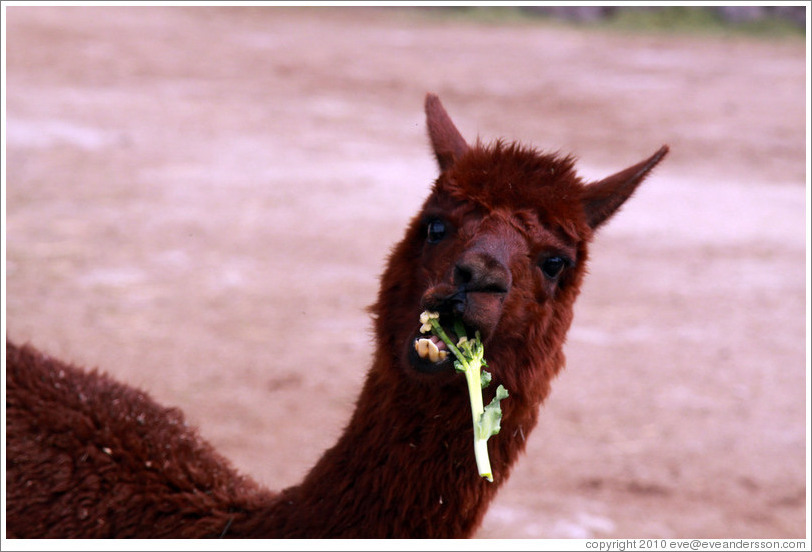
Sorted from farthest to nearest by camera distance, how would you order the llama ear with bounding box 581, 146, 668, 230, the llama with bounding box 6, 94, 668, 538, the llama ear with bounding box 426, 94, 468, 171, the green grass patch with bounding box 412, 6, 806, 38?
the green grass patch with bounding box 412, 6, 806, 38
the llama ear with bounding box 426, 94, 468, 171
the llama ear with bounding box 581, 146, 668, 230
the llama with bounding box 6, 94, 668, 538

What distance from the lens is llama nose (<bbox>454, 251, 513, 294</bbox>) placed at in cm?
291

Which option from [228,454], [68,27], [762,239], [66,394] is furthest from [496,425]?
[68,27]

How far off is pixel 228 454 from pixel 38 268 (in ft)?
10.9

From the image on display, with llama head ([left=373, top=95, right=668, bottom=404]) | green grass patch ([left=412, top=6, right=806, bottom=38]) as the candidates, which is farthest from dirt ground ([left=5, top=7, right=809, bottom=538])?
green grass patch ([left=412, top=6, right=806, bottom=38])

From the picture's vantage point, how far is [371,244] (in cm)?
945

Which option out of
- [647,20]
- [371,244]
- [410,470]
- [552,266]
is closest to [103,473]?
[410,470]

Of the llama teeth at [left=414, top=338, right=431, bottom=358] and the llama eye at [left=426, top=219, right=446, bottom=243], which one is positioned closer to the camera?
Result: the llama teeth at [left=414, top=338, right=431, bottom=358]

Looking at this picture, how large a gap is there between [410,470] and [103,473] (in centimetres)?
114

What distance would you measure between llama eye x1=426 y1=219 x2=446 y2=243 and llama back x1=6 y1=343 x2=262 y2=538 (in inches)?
45.4

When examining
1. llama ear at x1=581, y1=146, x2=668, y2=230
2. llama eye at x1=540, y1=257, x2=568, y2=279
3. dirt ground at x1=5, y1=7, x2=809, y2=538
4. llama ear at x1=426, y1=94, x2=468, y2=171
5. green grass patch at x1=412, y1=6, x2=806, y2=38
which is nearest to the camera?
llama eye at x1=540, y1=257, x2=568, y2=279

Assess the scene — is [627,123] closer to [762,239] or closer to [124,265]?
[762,239]

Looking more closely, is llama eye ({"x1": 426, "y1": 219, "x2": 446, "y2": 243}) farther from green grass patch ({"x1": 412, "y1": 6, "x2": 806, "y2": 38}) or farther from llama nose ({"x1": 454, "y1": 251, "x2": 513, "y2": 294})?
green grass patch ({"x1": 412, "y1": 6, "x2": 806, "y2": 38})

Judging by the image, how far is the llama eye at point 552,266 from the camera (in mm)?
3268

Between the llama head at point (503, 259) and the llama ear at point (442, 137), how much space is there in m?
0.11
